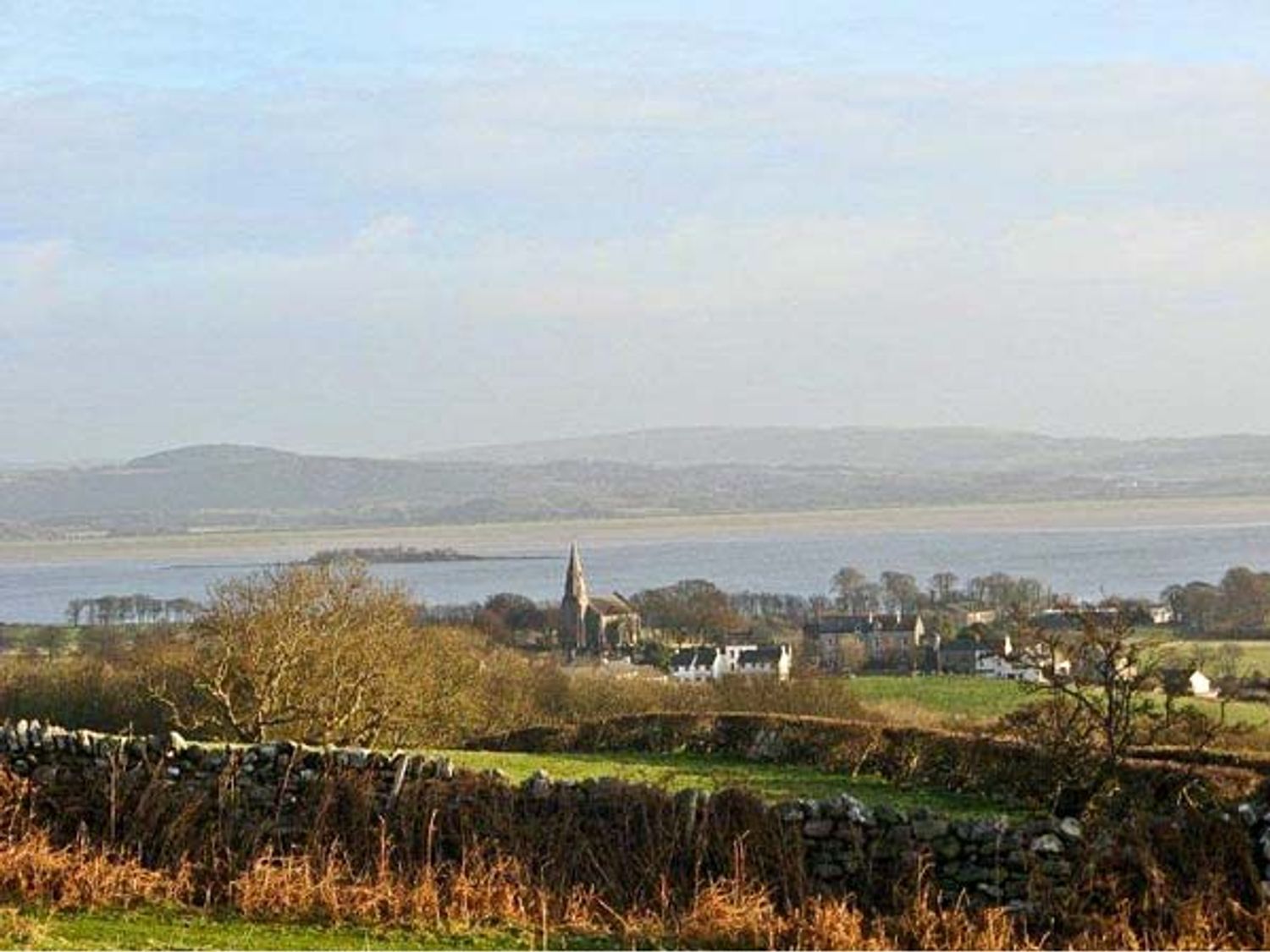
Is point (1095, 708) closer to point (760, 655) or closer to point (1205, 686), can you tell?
point (1205, 686)

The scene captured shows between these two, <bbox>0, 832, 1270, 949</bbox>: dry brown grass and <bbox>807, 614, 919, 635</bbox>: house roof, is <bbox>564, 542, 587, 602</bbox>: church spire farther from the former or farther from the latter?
<bbox>0, 832, 1270, 949</bbox>: dry brown grass

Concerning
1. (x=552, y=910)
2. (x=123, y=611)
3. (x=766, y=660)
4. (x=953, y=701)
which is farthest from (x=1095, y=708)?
(x=123, y=611)

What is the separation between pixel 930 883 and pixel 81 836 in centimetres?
708

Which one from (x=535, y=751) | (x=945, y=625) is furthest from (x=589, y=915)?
(x=945, y=625)

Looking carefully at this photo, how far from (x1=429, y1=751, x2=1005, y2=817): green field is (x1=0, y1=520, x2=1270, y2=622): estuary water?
216 ft

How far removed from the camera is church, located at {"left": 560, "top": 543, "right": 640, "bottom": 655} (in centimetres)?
5884

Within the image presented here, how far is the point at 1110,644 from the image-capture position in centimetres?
1577

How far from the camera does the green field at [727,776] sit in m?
17.0

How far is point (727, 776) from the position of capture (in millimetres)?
18859

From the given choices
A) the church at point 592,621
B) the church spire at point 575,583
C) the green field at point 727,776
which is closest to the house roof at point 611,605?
the church at point 592,621

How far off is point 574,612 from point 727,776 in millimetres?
46251

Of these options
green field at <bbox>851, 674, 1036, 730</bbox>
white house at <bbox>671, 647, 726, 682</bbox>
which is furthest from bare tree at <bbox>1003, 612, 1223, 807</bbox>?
white house at <bbox>671, 647, 726, 682</bbox>

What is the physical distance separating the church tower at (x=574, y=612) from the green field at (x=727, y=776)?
117ft

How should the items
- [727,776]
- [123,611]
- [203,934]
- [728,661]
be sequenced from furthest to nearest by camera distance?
[123,611]
[728,661]
[727,776]
[203,934]
